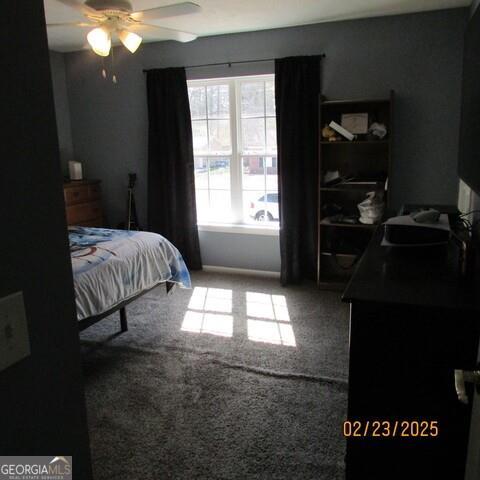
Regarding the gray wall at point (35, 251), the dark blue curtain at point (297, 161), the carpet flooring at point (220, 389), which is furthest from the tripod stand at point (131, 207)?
the gray wall at point (35, 251)

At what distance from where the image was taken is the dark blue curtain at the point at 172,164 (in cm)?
452

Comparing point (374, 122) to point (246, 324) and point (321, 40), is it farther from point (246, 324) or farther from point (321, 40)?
point (246, 324)

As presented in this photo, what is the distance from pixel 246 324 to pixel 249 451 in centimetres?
146

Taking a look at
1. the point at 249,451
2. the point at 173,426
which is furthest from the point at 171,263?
the point at 249,451

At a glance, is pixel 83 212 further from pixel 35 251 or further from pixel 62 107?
pixel 35 251

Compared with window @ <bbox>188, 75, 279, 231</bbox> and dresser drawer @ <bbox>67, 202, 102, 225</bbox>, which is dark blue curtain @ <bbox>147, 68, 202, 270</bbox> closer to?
window @ <bbox>188, 75, 279, 231</bbox>

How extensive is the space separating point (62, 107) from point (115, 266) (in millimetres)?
3032

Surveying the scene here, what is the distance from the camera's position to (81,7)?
240 centimetres

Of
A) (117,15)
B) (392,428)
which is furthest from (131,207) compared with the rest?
(392,428)

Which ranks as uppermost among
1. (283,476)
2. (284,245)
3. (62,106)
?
(62,106)

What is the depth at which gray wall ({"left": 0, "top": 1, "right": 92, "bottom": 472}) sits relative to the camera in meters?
0.73

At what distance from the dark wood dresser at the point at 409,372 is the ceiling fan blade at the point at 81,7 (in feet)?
6.85

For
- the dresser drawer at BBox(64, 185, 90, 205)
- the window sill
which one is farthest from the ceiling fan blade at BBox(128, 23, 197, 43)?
the dresser drawer at BBox(64, 185, 90, 205)

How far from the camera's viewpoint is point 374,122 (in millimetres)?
3959
